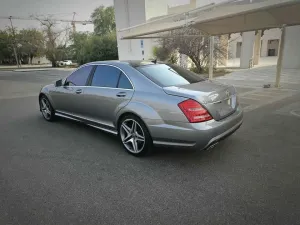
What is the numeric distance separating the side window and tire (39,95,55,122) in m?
1.06

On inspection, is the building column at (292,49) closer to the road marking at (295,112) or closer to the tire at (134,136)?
the road marking at (295,112)

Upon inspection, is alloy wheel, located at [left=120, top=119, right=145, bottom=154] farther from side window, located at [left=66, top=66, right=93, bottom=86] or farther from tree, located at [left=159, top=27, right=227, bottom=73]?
tree, located at [left=159, top=27, right=227, bottom=73]

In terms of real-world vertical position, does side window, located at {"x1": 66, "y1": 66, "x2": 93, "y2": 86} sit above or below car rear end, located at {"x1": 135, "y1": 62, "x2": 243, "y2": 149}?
above

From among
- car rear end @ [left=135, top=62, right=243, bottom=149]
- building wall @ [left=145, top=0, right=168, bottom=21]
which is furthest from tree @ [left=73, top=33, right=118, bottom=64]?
car rear end @ [left=135, top=62, right=243, bottom=149]

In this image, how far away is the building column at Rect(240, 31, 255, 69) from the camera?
18750 millimetres

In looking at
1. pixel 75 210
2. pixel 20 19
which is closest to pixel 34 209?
pixel 75 210

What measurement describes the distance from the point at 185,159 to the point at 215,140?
63cm

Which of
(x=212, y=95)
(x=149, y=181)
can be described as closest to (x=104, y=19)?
(x=212, y=95)

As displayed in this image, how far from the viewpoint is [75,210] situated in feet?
7.91

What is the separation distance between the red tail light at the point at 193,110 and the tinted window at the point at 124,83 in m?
1.05

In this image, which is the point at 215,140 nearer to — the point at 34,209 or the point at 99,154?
the point at 99,154

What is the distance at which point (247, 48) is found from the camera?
1886cm

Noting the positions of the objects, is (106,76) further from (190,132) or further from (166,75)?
(190,132)

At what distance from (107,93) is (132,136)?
2.98 ft
